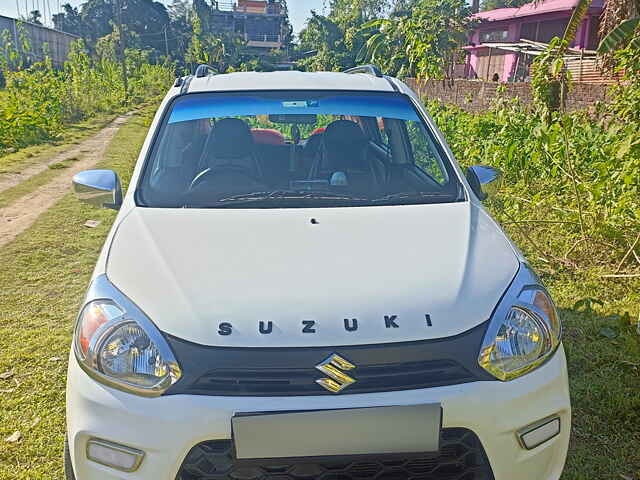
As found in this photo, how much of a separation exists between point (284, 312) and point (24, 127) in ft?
42.9

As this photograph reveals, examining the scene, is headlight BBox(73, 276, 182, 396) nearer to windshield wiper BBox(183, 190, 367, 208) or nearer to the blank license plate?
the blank license plate

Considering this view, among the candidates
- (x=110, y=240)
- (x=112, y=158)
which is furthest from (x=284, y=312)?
(x=112, y=158)

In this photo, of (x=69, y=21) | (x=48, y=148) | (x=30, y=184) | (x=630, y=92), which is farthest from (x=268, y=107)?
(x=69, y=21)

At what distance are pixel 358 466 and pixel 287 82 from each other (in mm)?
2278

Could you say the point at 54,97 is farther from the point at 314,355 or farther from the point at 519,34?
the point at 519,34

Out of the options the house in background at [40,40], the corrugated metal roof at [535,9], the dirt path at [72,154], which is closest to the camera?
the dirt path at [72,154]

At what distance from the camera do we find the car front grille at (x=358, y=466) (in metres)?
1.85

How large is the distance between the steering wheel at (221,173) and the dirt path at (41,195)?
3.90 metres

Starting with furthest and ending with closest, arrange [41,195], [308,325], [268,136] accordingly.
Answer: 1. [41,195]
2. [268,136]
3. [308,325]

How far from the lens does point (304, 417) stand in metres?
1.82

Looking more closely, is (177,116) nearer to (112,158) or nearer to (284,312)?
(284,312)

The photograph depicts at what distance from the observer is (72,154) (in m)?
12.1

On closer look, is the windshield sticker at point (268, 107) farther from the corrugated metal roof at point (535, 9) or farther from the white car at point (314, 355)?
the corrugated metal roof at point (535, 9)

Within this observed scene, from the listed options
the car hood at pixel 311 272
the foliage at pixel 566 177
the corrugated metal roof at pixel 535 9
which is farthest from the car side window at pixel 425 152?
the corrugated metal roof at pixel 535 9
